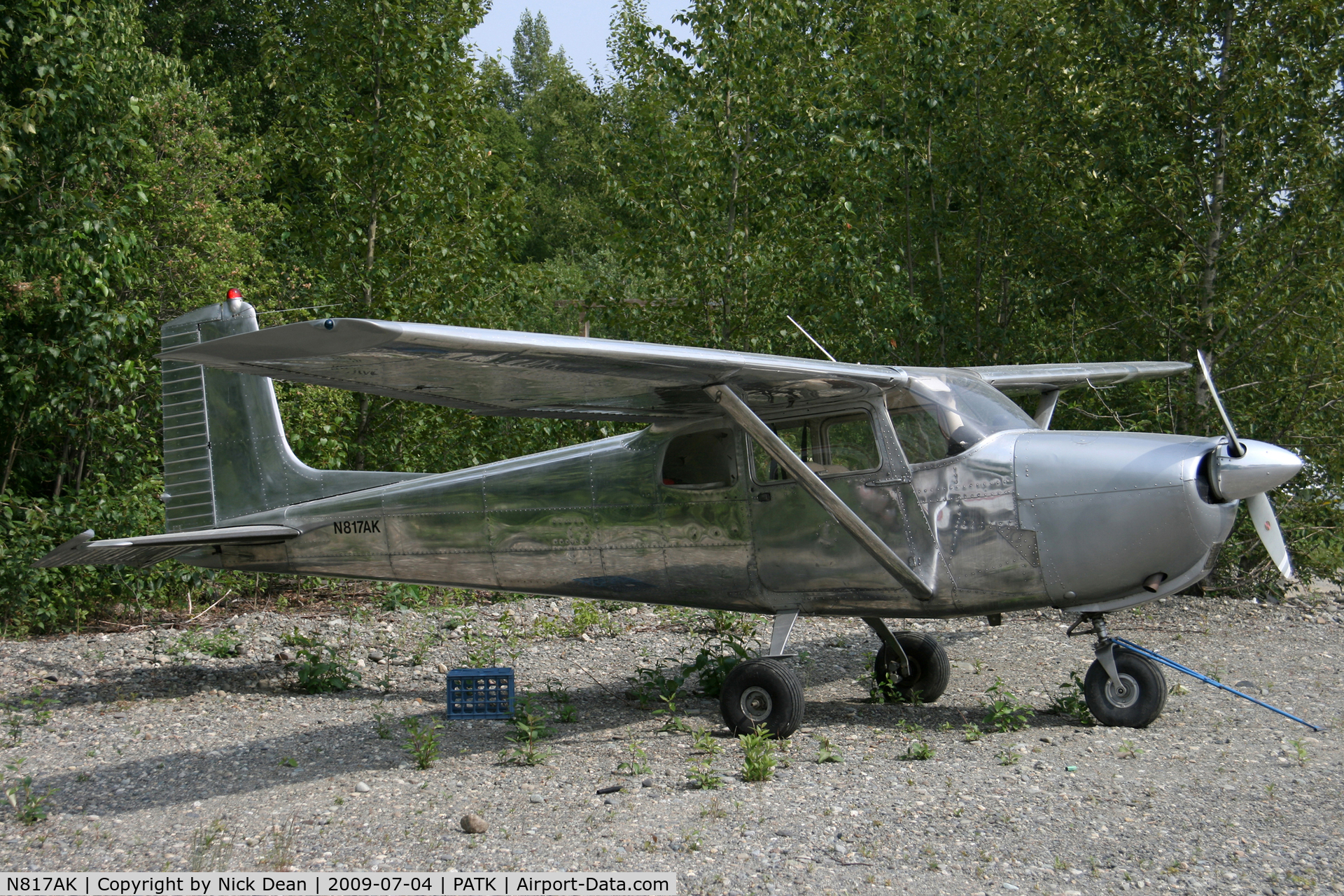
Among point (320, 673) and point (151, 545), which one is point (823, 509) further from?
point (151, 545)

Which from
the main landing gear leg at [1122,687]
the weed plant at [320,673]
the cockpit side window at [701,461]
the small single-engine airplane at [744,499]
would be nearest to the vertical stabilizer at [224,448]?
the small single-engine airplane at [744,499]

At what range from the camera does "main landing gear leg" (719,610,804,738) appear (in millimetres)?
6070

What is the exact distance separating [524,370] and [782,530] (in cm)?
213

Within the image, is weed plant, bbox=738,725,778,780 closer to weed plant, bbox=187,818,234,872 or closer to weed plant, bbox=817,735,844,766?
weed plant, bbox=817,735,844,766

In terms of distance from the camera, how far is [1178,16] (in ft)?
35.7

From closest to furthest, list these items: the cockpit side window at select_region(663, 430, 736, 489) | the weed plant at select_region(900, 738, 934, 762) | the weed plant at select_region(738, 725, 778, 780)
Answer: the weed plant at select_region(738, 725, 778, 780) < the weed plant at select_region(900, 738, 934, 762) < the cockpit side window at select_region(663, 430, 736, 489)

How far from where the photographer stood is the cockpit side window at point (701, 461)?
261 inches

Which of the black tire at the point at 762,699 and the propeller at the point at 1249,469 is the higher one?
the propeller at the point at 1249,469

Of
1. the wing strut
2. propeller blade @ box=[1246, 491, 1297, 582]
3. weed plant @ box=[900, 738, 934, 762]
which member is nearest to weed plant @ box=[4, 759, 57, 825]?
the wing strut

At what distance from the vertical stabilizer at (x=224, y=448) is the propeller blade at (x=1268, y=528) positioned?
5.82 m

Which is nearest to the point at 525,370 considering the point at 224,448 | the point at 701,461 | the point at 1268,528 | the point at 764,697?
the point at 701,461

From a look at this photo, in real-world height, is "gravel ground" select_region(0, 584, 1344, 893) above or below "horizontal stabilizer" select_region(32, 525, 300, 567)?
below

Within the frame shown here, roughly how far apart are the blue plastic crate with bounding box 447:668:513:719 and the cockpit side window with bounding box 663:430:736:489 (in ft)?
6.02

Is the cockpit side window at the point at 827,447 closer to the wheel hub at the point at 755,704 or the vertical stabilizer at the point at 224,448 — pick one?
the wheel hub at the point at 755,704
